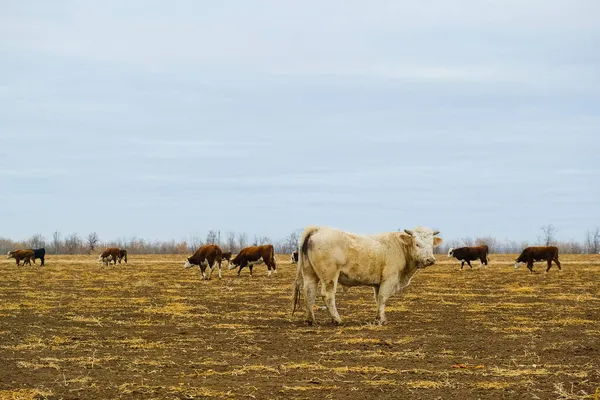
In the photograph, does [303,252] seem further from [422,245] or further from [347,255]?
[422,245]

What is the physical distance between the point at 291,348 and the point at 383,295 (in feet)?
14.7

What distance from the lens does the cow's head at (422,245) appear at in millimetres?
18188

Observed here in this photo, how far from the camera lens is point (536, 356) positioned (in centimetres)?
1297

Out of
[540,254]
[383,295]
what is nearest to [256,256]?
[540,254]

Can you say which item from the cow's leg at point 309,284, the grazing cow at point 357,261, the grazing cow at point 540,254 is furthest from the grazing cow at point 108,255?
the cow's leg at point 309,284

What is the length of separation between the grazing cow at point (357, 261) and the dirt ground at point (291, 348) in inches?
Result: 31.5

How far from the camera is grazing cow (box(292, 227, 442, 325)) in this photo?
57.4 ft

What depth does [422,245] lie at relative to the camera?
18.2m

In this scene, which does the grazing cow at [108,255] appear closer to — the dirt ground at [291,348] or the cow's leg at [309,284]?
the dirt ground at [291,348]

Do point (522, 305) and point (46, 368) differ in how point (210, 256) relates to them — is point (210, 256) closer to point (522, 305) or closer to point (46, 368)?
point (522, 305)

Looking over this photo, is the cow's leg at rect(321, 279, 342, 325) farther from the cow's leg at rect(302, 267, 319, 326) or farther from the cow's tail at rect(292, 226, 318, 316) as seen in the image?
the cow's tail at rect(292, 226, 318, 316)

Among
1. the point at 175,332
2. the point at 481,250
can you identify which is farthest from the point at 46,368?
the point at 481,250

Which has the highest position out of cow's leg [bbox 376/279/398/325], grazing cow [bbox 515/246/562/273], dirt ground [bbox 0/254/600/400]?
grazing cow [bbox 515/246/562/273]

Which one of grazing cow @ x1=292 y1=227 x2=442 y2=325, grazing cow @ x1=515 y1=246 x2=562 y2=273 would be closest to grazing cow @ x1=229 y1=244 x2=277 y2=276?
grazing cow @ x1=515 y1=246 x2=562 y2=273
